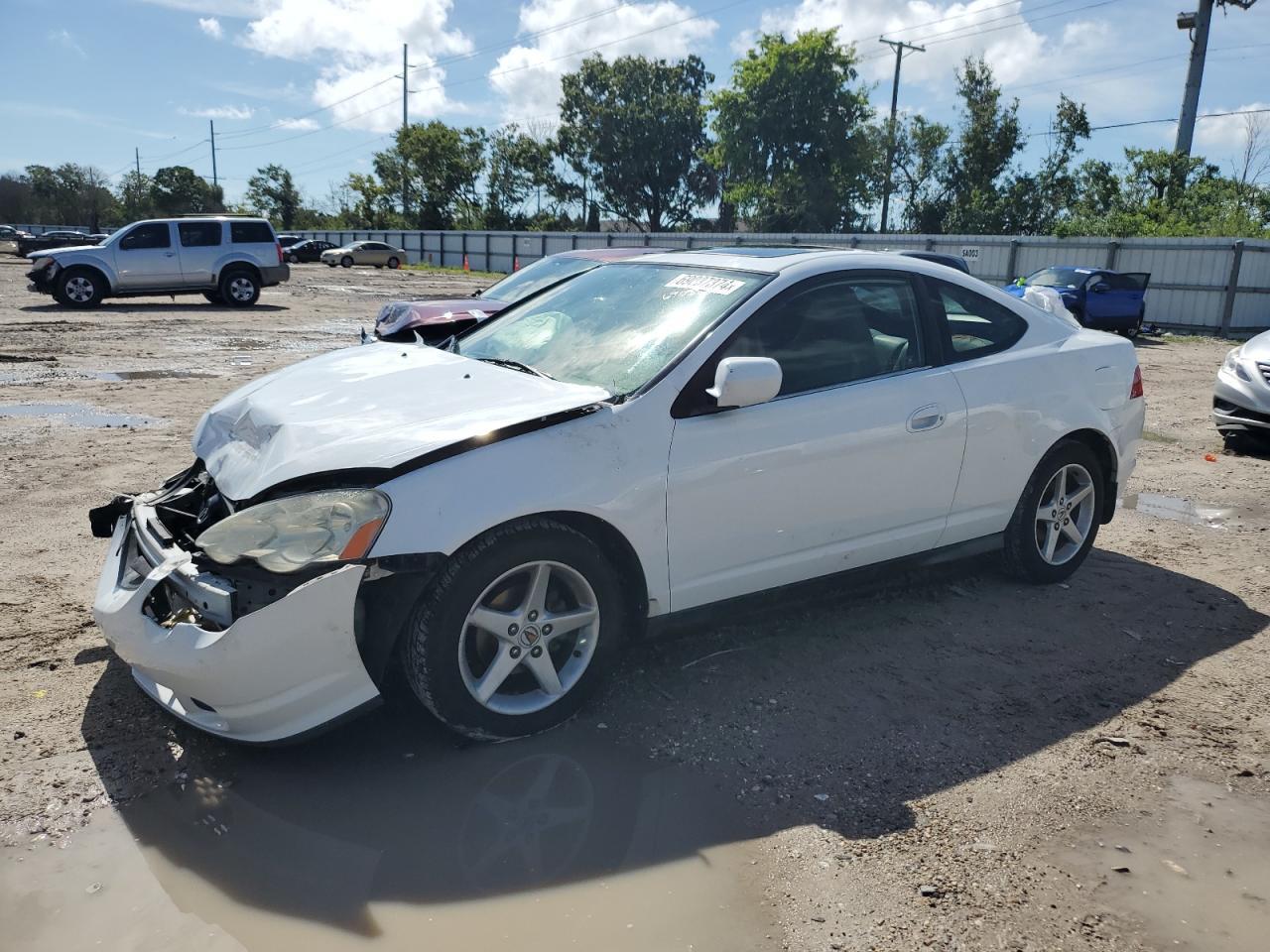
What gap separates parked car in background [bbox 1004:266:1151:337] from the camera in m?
21.5

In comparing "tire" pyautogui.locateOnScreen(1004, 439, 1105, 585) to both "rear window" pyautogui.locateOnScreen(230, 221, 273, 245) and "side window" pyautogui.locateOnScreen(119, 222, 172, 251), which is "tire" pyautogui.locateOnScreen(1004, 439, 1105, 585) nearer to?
"side window" pyautogui.locateOnScreen(119, 222, 172, 251)

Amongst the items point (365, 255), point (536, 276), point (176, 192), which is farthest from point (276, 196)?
point (536, 276)

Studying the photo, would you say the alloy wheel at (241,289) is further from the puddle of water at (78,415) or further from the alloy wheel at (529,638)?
the alloy wheel at (529,638)

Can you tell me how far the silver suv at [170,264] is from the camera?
65.2 feet

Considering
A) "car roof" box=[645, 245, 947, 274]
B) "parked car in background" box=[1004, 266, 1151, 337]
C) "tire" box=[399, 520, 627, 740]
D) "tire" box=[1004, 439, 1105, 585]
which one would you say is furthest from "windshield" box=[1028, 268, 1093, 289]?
"tire" box=[399, 520, 627, 740]

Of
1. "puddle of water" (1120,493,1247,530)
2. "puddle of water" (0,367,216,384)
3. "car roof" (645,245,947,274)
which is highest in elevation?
"car roof" (645,245,947,274)

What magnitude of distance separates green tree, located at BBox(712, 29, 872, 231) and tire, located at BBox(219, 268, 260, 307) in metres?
38.5

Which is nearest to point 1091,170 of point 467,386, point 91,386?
point 91,386

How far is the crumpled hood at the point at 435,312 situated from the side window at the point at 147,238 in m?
12.1

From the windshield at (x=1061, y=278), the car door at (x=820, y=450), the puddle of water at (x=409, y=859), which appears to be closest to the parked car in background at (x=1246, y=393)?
the car door at (x=820, y=450)

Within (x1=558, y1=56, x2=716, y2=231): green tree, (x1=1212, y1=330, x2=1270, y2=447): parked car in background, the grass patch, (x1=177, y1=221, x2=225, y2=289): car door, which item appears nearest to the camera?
(x1=1212, y1=330, x2=1270, y2=447): parked car in background

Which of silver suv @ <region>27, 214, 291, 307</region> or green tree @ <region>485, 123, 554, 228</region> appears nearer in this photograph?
silver suv @ <region>27, 214, 291, 307</region>

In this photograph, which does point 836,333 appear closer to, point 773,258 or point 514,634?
point 773,258

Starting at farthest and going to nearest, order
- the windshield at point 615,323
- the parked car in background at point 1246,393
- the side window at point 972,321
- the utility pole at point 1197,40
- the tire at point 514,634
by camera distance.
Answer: the utility pole at point 1197,40, the parked car in background at point 1246,393, the side window at point 972,321, the windshield at point 615,323, the tire at point 514,634
